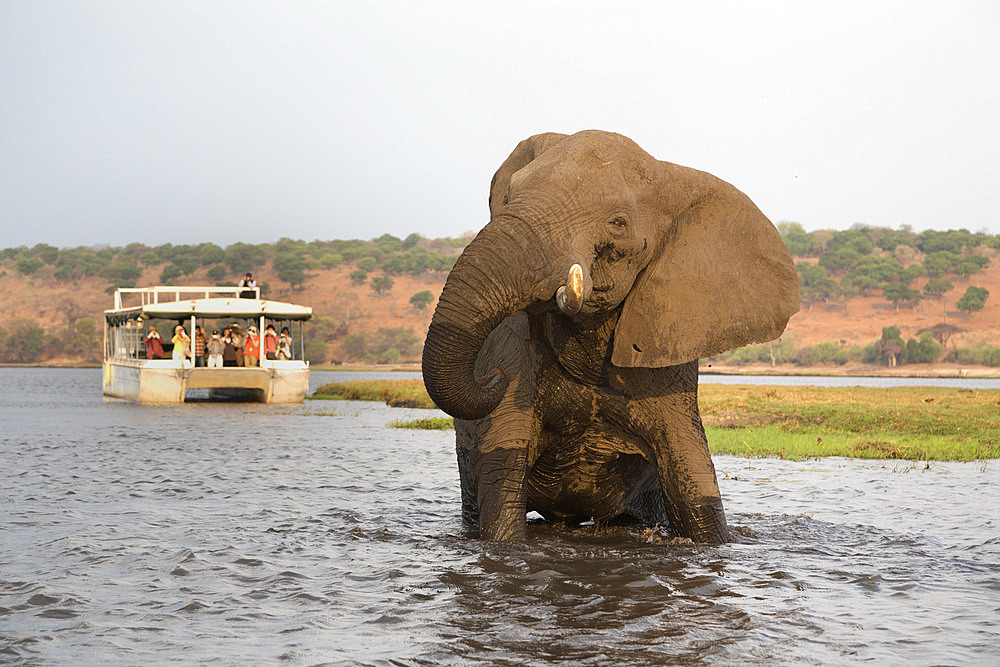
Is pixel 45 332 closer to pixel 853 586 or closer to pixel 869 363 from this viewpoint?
pixel 869 363

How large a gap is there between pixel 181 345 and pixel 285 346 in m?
3.38

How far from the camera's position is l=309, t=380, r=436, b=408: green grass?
29.8m

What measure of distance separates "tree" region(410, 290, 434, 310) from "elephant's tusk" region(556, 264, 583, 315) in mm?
103898

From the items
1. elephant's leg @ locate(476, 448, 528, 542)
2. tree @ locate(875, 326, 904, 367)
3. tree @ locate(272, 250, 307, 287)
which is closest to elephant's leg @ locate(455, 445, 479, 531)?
elephant's leg @ locate(476, 448, 528, 542)

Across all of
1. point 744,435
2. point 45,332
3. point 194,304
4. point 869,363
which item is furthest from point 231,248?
point 744,435

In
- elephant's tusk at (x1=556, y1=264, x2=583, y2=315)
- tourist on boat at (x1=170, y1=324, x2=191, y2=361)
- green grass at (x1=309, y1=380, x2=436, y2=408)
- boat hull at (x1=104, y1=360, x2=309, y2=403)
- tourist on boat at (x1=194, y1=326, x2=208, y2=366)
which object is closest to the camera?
elephant's tusk at (x1=556, y1=264, x2=583, y2=315)

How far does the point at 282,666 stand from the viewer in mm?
4094

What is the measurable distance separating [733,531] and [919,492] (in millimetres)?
3592

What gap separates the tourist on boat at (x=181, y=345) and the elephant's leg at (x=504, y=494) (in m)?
23.9

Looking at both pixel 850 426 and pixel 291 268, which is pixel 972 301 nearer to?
pixel 291 268

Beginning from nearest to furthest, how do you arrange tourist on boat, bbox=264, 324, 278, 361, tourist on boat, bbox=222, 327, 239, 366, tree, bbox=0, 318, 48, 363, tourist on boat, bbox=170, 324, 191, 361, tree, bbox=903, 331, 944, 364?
1. tourist on boat, bbox=170, 324, 191, 361
2. tourist on boat, bbox=222, 327, 239, 366
3. tourist on boat, bbox=264, 324, 278, 361
4. tree, bbox=903, 331, 944, 364
5. tree, bbox=0, 318, 48, 363

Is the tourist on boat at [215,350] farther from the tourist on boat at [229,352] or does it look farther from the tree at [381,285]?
the tree at [381,285]

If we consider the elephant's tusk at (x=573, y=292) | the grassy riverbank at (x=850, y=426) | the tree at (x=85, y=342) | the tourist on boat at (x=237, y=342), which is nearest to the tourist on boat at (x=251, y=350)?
the tourist on boat at (x=237, y=342)

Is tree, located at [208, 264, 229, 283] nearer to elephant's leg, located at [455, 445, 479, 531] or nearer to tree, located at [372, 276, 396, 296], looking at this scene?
tree, located at [372, 276, 396, 296]
